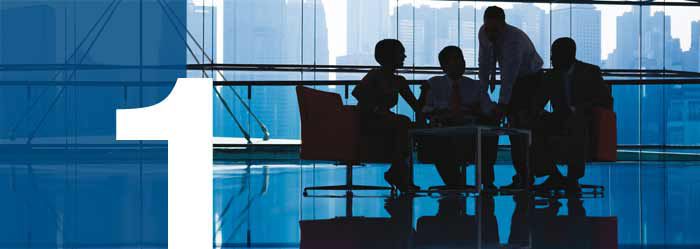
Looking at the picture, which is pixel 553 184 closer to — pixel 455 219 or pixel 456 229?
pixel 455 219

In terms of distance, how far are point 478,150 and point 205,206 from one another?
402cm

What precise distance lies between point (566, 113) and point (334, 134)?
1.32m

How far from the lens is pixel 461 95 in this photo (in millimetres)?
5258

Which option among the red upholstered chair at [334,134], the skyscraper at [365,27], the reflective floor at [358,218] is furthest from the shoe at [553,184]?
the skyscraper at [365,27]

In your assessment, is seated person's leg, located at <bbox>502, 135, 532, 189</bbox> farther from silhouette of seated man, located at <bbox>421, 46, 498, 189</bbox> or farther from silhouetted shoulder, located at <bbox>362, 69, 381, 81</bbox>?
silhouetted shoulder, located at <bbox>362, 69, 381, 81</bbox>

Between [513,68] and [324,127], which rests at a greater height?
[513,68]

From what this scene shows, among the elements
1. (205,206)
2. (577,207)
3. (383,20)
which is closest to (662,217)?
(577,207)

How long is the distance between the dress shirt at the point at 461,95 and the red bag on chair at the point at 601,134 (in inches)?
23.6

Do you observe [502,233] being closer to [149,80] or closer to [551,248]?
[551,248]

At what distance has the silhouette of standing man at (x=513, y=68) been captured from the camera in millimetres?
4980

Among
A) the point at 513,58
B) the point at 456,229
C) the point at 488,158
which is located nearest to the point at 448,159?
the point at 488,158

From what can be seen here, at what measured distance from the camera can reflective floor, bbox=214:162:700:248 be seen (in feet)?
8.64

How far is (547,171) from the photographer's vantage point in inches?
202

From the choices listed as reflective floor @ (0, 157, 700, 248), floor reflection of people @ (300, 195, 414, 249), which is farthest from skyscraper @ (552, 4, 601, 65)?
floor reflection of people @ (300, 195, 414, 249)
